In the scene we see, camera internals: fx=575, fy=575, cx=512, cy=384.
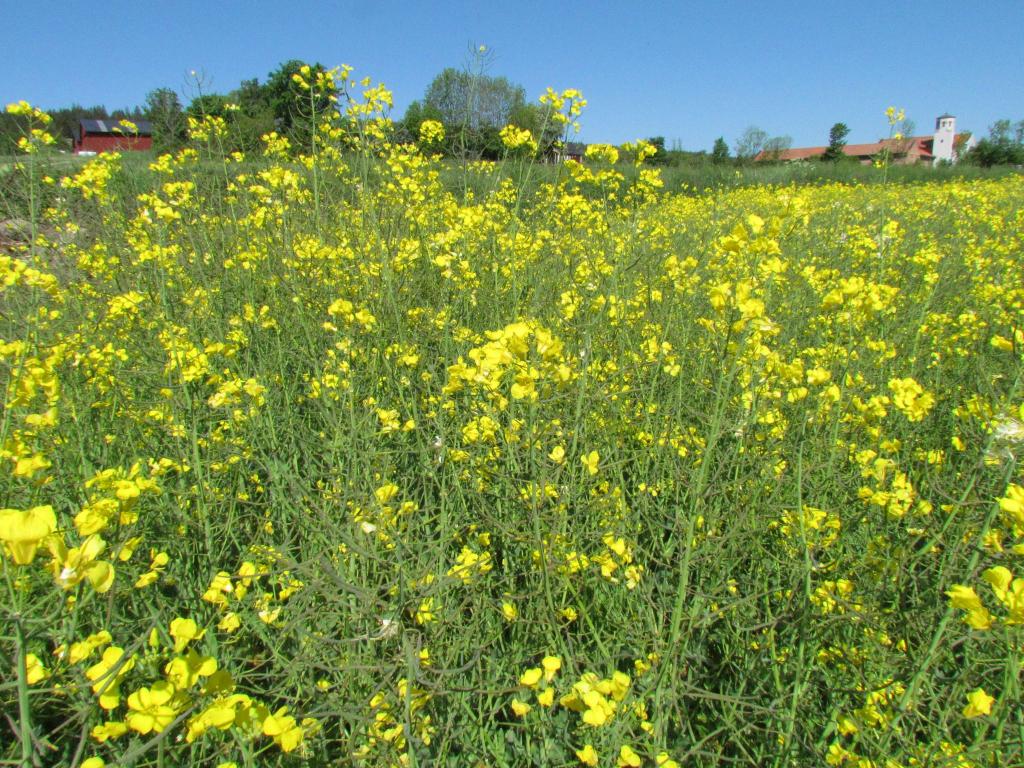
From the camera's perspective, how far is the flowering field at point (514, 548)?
1.11m

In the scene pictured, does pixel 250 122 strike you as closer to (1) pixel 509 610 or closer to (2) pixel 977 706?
(1) pixel 509 610

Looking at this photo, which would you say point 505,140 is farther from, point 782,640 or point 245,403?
point 782,640

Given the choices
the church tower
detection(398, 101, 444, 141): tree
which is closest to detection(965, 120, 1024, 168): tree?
the church tower

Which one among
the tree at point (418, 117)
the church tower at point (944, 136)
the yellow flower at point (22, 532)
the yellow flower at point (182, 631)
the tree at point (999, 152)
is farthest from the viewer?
the church tower at point (944, 136)

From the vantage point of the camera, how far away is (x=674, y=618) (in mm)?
1383

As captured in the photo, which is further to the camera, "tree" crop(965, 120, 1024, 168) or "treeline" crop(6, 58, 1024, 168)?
"tree" crop(965, 120, 1024, 168)

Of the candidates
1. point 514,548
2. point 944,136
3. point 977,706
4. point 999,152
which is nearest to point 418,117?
point 514,548

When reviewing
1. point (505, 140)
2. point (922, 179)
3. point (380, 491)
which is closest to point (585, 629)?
point (380, 491)

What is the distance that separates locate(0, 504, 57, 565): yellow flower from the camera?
0.70 meters

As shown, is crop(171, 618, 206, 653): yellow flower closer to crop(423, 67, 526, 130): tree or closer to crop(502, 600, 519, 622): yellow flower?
crop(502, 600, 519, 622): yellow flower

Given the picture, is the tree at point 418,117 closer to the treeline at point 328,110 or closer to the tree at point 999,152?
the treeline at point 328,110

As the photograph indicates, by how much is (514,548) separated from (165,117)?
13.4 feet

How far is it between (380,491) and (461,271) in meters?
2.19

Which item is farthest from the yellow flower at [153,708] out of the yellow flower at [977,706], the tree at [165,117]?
the tree at [165,117]
